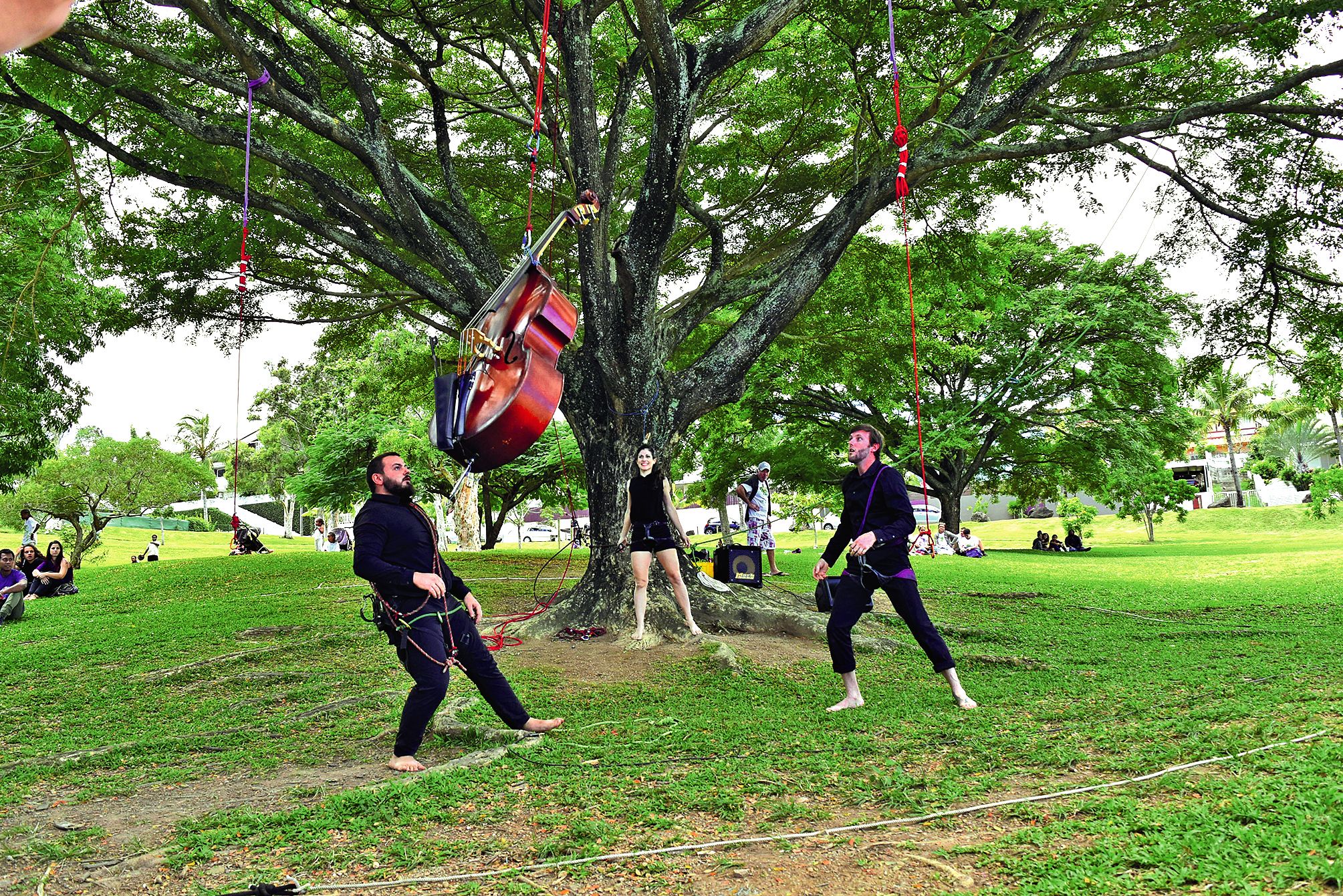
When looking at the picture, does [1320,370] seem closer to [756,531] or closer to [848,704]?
[756,531]

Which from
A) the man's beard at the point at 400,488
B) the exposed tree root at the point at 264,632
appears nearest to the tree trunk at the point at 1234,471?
the exposed tree root at the point at 264,632

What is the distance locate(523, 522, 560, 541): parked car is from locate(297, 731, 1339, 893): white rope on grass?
5550 centimetres

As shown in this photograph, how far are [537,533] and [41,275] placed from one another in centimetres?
5553

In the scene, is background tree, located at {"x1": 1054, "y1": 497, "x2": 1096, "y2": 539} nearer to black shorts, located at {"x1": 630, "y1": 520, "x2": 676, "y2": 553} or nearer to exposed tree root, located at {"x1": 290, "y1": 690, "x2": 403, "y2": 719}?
black shorts, located at {"x1": 630, "y1": 520, "x2": 676, "y2": 553}

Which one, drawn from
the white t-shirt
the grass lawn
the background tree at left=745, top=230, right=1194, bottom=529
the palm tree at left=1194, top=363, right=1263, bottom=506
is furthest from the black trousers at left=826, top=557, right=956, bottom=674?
the palm tree at left=1194, top=363, right=1263, bottom=506

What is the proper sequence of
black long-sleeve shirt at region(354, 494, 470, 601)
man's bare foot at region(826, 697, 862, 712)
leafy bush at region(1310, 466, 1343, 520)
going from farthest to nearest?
leafy bush at region(1310, 466, 1343, 520)
man's bare foot at region(826, 697, 862, 712)
black long-sleeve shirt at region(354, 494, 470, 601)

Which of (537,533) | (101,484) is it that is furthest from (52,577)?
(537,533)

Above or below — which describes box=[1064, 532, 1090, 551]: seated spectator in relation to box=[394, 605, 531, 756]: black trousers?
below

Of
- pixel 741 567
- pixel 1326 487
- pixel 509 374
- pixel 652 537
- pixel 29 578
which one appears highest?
pixel 509 374

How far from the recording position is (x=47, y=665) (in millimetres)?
8898

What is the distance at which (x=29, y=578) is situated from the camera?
44.9 ft

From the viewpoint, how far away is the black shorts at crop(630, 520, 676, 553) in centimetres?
861

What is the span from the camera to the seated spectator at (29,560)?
13273 millimetres

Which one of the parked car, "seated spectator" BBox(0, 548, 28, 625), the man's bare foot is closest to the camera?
the man's bare foot
